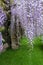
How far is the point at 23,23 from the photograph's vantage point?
1892mm

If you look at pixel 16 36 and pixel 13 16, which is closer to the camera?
pixel 13 16

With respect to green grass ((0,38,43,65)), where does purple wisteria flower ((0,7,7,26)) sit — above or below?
above

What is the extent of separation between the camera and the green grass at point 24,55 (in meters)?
1.86

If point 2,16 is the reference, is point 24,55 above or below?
below

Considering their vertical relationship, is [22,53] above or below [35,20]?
below

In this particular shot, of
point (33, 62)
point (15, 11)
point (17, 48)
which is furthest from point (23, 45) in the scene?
point (15, 11)

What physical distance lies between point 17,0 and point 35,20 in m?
0.27

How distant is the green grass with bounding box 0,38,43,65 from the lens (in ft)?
6.09

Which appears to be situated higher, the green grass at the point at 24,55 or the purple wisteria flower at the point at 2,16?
the purple wisteria flower at the point at 2,16

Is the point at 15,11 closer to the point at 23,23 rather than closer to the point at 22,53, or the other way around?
the point at 23,23

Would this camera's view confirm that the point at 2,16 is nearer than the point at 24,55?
Yes

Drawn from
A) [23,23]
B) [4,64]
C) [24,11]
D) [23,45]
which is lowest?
[4,64]

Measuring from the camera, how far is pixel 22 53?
198 centimetres

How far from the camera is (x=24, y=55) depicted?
1.95 meters
